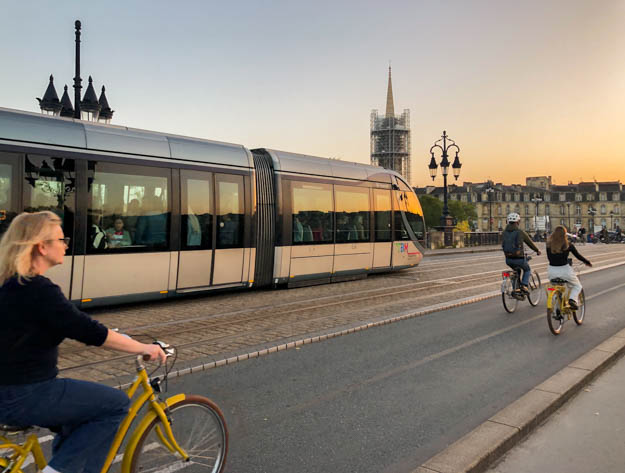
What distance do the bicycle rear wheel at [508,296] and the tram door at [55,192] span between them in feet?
24.3

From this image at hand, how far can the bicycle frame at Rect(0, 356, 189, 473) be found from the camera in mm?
2383

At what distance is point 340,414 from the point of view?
444 cm

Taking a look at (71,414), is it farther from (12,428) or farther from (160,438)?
(160,438)

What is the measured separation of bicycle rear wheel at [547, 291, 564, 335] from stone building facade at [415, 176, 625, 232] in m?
130

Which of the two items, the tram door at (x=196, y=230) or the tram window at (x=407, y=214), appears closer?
the tram door at (x=196, y=230)

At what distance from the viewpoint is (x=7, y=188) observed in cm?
793

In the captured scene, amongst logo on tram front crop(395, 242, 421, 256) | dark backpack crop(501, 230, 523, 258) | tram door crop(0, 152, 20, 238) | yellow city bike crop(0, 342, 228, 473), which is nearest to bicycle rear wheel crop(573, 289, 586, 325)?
dark backpack crop(501, 230, 523, 258)

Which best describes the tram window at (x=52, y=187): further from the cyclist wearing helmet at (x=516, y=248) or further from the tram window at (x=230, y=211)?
the cyclist wearing helmet at (x=516, y=248)

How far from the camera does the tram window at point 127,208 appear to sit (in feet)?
29.3

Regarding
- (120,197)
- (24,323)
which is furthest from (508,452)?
(120,197)

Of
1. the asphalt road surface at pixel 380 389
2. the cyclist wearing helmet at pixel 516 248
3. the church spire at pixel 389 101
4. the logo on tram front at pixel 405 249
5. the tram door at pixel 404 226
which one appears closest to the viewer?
the asphalt road surface at pixel 380 389

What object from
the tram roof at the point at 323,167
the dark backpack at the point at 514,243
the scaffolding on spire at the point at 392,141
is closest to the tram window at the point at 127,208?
the tram roof at the point at 323,167

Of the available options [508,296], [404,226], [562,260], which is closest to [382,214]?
[404,226]

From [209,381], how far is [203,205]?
5780 mm
